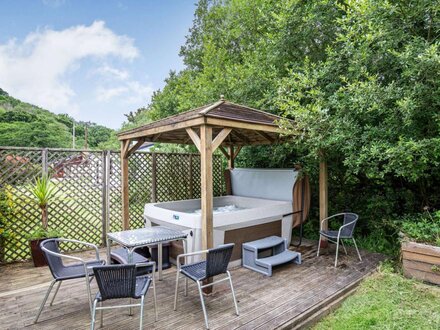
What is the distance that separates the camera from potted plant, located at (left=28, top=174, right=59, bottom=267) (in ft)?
15.3

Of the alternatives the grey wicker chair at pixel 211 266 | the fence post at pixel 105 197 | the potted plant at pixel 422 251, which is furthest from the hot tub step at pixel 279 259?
the fence post at pixel 105 197

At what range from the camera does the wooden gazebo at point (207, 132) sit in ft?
11.9

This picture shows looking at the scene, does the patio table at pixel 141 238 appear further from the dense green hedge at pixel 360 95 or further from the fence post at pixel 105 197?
the dense green hedge at pixel 360 95

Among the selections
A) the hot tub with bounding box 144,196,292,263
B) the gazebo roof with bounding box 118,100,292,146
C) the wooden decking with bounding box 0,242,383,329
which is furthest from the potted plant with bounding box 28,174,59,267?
the hot tub with bounding box 144,196,292,263

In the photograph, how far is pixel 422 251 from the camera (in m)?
3.84

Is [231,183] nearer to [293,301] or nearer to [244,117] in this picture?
[244,117]

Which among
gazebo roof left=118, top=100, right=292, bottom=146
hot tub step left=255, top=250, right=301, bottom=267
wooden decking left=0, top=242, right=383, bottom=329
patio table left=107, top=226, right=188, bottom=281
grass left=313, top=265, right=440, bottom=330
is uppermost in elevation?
gazebo roof left=118, top=100, right=292, bottom=146

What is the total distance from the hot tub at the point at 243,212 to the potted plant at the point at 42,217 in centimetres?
→ 175

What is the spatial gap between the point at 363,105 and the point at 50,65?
19.9 m

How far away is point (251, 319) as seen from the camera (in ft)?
9.64

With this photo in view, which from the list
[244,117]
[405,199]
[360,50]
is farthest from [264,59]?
[405,199]

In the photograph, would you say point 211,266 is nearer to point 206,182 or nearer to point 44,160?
point 206,182

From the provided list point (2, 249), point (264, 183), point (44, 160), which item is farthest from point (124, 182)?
point (264, 183)

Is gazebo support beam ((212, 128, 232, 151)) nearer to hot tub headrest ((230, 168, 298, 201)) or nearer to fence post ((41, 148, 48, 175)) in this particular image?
hot tub headrest ((230, 168, 298, 201))
